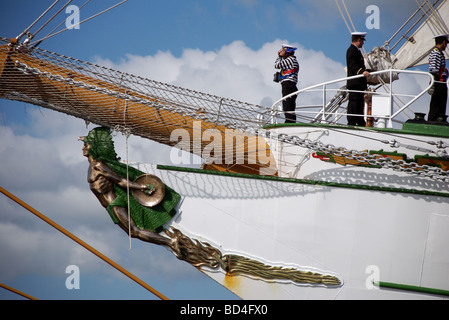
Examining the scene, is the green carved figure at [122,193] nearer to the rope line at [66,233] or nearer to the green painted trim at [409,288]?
the rope line at [66,233]

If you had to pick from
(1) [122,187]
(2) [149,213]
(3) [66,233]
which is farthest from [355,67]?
(3) [66,233]

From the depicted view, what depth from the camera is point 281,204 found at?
884cm

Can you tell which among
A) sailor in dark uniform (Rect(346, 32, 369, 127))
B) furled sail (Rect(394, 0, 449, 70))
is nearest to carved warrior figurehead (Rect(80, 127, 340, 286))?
sailor in dark uniform (Rect(346, 32, 369, 127))

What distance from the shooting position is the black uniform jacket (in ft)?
31.5

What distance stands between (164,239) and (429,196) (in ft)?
12.0

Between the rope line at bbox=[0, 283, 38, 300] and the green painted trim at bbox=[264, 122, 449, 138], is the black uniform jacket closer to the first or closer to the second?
the green painted trim at bbox=[264, 122, 449, 138]

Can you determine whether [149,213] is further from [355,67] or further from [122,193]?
[355,67]

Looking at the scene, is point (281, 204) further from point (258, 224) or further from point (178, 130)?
point (178, 130)

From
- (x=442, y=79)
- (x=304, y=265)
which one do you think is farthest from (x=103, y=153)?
(x=442, y=79)

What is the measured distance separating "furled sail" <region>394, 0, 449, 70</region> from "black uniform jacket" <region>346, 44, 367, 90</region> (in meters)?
4.72

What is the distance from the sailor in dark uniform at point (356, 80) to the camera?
378 inches

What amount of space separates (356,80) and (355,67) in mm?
203

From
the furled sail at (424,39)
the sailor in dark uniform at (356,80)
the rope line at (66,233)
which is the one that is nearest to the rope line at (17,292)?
the rope line at (66,233)

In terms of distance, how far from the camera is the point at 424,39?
1391cm
